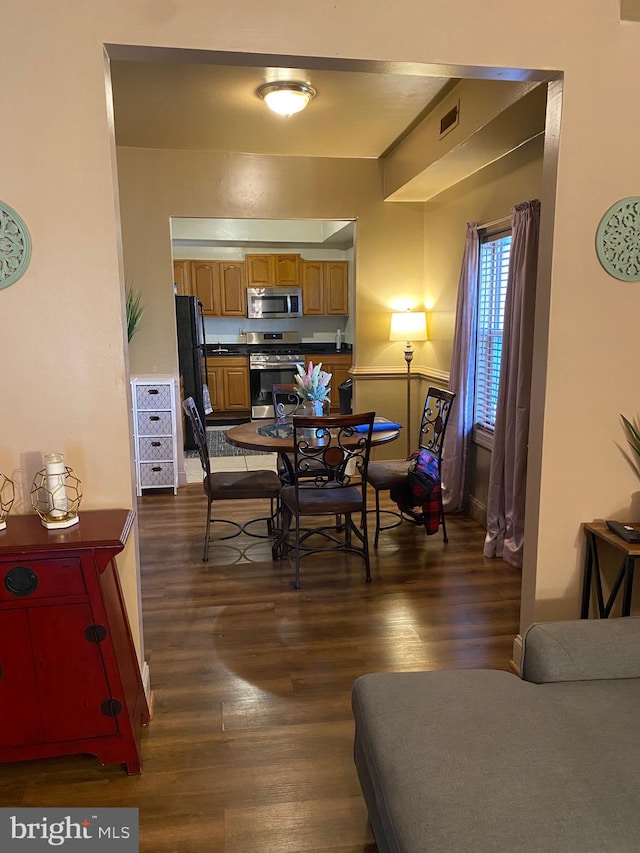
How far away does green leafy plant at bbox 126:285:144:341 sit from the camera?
4969 mm

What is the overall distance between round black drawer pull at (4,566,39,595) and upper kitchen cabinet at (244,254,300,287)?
7.04 metres

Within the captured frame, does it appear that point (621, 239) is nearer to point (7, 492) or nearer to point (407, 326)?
point (7, 492)

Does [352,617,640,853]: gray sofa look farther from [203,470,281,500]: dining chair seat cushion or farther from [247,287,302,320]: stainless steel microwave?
[247,287,302,320]: stainless steel microwave

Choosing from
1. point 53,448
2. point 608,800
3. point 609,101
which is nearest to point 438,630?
point 608,800

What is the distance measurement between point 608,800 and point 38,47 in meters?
2.54

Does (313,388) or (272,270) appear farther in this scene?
(272,270)

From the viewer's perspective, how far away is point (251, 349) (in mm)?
8586

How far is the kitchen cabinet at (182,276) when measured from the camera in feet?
26.7

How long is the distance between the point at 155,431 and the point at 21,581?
3.31 m

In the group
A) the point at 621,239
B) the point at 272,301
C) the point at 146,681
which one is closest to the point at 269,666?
the point at 146,681

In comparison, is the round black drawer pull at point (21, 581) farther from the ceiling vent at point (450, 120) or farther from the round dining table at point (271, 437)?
the ceiling vent at point (450, 120)

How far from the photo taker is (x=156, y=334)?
5113 millimetres

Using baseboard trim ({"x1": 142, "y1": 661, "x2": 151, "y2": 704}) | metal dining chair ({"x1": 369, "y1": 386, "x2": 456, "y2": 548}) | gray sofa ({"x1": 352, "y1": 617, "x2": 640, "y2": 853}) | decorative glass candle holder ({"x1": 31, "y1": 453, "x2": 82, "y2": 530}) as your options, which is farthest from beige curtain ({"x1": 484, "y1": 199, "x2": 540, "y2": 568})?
decorative glass candle holder ({"x1": 31, "y1": 453, "x2": 82, "y2": 530})

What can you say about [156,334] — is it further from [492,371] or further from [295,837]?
[295,837]
